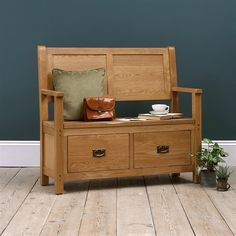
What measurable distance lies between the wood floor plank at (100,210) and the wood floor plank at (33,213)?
0.22 meters

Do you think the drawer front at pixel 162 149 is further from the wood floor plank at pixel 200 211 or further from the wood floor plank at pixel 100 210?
the wood floor plank at pixel 100 210

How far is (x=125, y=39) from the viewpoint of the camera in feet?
16.1

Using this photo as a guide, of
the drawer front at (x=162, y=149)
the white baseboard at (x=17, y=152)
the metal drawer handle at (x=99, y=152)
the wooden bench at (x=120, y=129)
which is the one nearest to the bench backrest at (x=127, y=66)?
the wooden bench at (x=120, y=129)

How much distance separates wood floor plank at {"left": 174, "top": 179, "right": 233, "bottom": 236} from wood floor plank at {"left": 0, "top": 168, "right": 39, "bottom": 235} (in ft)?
3.16

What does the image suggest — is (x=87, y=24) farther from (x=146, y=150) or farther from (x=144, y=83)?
(x=146, y=150)

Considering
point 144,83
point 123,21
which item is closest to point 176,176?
point 144,83

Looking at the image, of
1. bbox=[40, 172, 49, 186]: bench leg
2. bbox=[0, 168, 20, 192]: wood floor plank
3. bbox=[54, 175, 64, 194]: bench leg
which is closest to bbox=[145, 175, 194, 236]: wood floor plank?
bbox=[54, 175, 64, 194]: bench leg

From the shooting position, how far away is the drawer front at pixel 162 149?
4191 mm

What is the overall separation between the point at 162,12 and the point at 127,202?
1824mm

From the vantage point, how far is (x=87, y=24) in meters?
4.90

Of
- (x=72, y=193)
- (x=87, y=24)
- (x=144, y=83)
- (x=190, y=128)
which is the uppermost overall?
(x=87, y=24)

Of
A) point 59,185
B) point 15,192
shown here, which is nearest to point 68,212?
point 59,185

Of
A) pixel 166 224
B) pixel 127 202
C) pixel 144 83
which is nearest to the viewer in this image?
pixel 166 224

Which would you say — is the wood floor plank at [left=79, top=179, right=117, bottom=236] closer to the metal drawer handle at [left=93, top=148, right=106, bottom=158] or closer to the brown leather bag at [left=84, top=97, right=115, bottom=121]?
the metal drawer handle at [left=93, top=148, right=106, bottom=158]
